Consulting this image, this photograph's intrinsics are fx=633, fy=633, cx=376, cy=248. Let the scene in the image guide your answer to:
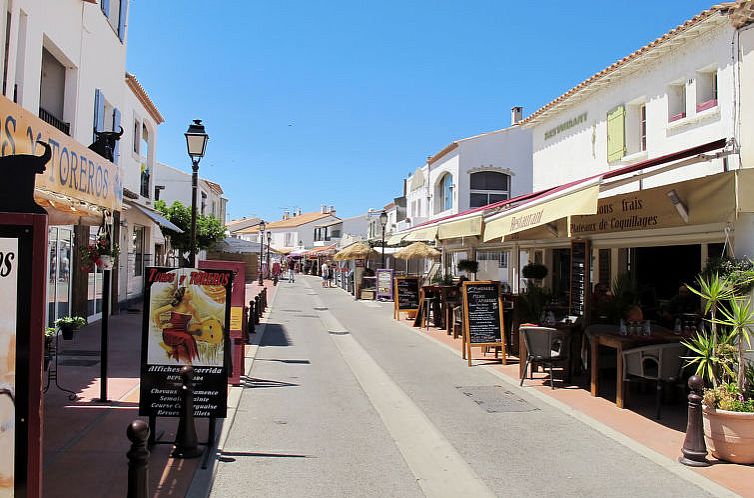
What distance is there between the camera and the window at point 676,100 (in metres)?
10.9

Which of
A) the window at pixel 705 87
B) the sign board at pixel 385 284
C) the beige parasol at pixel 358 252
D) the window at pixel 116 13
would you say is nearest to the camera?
the window at pixel 705 87

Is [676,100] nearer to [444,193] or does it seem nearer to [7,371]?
[7,371]

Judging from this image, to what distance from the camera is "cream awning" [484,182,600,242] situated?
24.6ft

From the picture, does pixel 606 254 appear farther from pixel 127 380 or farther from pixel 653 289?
pixel 127 380

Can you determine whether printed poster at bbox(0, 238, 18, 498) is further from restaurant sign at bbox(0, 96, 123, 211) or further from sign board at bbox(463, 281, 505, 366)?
A: sign board at bbox(463, 281, 505, 366)

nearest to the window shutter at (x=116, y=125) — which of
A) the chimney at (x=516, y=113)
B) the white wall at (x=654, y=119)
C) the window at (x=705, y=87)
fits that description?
the white wall at (x=654, y=119)

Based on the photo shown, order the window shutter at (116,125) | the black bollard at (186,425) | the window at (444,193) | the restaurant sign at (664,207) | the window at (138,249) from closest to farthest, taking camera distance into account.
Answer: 1. the black bollard at (186,425)
2. the restaurant sign at (664,207)
3. the window shutter at (116,125)
4. the window at (138,249)
5. the window at (444,193)

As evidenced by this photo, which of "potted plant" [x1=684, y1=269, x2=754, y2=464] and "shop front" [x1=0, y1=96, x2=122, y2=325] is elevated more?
"shop front" [x1=0, y1=96, x2=122, y2=325]

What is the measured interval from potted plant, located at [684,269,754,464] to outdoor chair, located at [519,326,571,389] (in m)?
2.69

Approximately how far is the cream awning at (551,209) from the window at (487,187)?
54.8 feet

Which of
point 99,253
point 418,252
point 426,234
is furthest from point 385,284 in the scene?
point 99,253

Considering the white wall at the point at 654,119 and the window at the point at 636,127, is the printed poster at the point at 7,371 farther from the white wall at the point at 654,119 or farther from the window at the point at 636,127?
the window at the point at 636,127

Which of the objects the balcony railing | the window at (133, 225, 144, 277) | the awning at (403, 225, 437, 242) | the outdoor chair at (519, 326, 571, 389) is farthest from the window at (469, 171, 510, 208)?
the outdoor chair at (519, 326, 571, 389)

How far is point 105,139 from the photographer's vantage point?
25.7 feet
